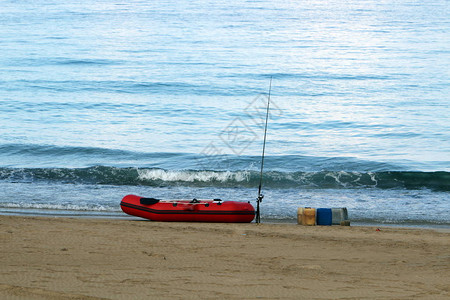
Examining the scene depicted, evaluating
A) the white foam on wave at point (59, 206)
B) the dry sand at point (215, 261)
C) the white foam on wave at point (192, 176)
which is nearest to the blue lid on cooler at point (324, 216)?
the dry sand at point (215, 261)

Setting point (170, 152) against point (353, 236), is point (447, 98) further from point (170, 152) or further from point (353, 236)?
point (353, 236)

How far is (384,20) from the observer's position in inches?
1671

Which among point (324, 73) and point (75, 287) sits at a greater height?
point (324, 73)

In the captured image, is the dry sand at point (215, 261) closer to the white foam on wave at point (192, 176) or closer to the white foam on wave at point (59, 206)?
the white foam on wave at point (59, 206)

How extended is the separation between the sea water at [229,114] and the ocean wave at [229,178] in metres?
0.05

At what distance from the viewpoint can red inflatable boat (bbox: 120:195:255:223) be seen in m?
9.37

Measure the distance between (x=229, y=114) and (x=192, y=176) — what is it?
6.95 metres

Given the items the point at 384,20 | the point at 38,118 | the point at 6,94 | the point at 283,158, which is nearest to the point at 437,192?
the point at 283,158

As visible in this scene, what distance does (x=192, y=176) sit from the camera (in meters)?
13.9

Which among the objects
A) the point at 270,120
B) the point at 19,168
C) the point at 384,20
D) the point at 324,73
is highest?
the point at 384,20

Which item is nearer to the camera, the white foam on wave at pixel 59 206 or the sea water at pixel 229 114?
the white foam on wave at pixel 59 206

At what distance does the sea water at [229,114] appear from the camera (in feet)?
41.7

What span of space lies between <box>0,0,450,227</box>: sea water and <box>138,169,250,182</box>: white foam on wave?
1.8 inches

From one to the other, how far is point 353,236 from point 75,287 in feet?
14.3
